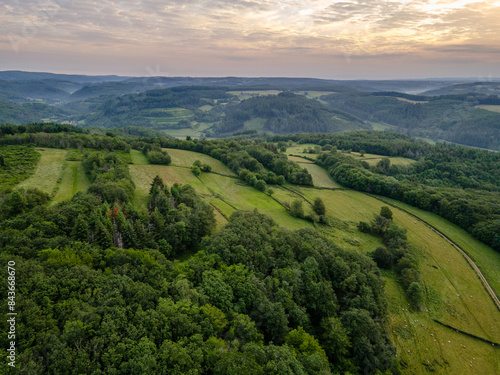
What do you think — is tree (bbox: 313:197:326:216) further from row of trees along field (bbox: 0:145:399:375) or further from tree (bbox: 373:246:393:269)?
row of trees along field (bbox: 0:145:399:375)

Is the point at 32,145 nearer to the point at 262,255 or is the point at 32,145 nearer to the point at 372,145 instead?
the point at 262,255

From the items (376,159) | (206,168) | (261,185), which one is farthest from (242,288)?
(376,159)

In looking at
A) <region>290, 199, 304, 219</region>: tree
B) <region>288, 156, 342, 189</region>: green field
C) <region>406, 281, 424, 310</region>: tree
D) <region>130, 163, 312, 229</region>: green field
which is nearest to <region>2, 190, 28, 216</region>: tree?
<region>130, 163, 312, 229</region>: green field

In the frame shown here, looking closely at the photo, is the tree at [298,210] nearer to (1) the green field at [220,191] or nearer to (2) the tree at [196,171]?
(1) the green field at [220,191]

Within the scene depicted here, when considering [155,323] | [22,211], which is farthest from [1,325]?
[22,211]

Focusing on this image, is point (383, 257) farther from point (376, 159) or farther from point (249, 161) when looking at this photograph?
point (376, 159)
